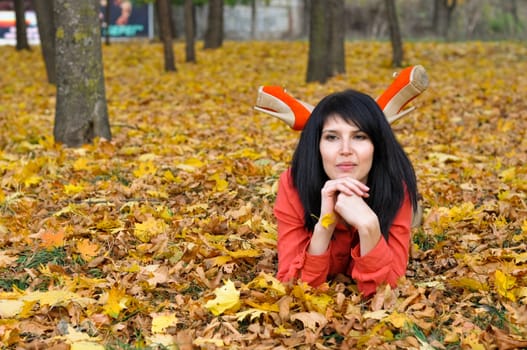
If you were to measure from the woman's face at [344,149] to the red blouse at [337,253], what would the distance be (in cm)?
27

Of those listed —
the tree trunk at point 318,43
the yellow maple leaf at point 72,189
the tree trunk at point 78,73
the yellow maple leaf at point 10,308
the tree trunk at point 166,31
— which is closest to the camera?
the yellow maple leaf at point 10,308

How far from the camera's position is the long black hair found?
2859mm

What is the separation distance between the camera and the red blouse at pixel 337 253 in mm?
2844

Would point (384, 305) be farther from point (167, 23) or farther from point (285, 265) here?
point (167, 23)

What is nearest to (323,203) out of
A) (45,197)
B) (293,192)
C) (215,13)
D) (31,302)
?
(293,192)

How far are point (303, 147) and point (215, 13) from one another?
49.3ft

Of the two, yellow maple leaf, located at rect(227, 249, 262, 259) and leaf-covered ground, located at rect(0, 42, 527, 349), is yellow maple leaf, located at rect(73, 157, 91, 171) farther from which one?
yellow maple leaf, located at rect(227, 249, 262, 259)

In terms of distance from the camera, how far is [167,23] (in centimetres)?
1334

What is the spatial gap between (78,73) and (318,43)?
18.3 ft

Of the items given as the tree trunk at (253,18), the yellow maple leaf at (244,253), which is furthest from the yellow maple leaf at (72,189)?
the tree trunk at (253,18)

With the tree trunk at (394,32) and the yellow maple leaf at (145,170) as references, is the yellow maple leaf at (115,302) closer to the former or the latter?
the yellow maple leaf at (145,170)

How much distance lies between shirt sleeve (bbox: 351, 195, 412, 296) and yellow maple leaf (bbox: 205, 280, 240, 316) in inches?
19.9

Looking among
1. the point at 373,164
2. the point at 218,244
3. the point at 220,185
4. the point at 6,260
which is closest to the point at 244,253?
the point at 218,244

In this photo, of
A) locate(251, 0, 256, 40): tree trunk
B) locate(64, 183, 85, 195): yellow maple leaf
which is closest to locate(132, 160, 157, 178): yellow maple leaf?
locate(64, 183, 85, 195): yellow maple leaf
